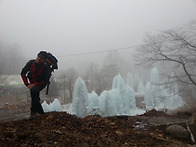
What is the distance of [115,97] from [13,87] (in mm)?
15320

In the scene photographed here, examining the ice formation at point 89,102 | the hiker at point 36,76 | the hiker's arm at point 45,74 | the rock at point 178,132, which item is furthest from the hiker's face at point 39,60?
the ice formation at point 89,102

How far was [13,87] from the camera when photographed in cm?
2211

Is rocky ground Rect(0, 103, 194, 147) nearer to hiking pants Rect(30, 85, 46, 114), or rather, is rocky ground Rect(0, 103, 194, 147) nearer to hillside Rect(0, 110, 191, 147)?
hillside Rect(0, 110, 191, 147)

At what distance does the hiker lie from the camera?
3564mm

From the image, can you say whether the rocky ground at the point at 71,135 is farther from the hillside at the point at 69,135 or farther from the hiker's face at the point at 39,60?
the hiker's face at the point at 39,60

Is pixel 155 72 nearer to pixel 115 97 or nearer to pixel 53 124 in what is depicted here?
pixel 115 97

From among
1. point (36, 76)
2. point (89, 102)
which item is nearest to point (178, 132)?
point (36, 76)

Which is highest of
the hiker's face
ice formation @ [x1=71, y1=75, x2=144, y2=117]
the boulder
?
the hiker's face

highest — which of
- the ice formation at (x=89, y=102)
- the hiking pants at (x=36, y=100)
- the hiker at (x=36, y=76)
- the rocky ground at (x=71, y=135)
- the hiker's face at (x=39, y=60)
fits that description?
the hiker's face at (x=39, y=60)

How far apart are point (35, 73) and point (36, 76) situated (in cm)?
8

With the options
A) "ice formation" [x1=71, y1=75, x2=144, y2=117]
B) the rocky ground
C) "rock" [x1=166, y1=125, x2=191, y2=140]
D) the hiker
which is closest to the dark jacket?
the hiker

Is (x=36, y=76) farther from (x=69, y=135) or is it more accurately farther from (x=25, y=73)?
(x=69, y=135)

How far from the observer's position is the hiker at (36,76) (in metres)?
3.56

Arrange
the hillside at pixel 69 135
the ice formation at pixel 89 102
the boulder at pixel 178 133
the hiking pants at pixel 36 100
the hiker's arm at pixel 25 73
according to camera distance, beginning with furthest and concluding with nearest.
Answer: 1. the ice formation at pixel 89 102
2. the hiking pants at pixel 36 100
3. the hiker's arm at pixel 25 73
4. the boulder at pixel 178 133
5. the hillside at pixel 69 135
